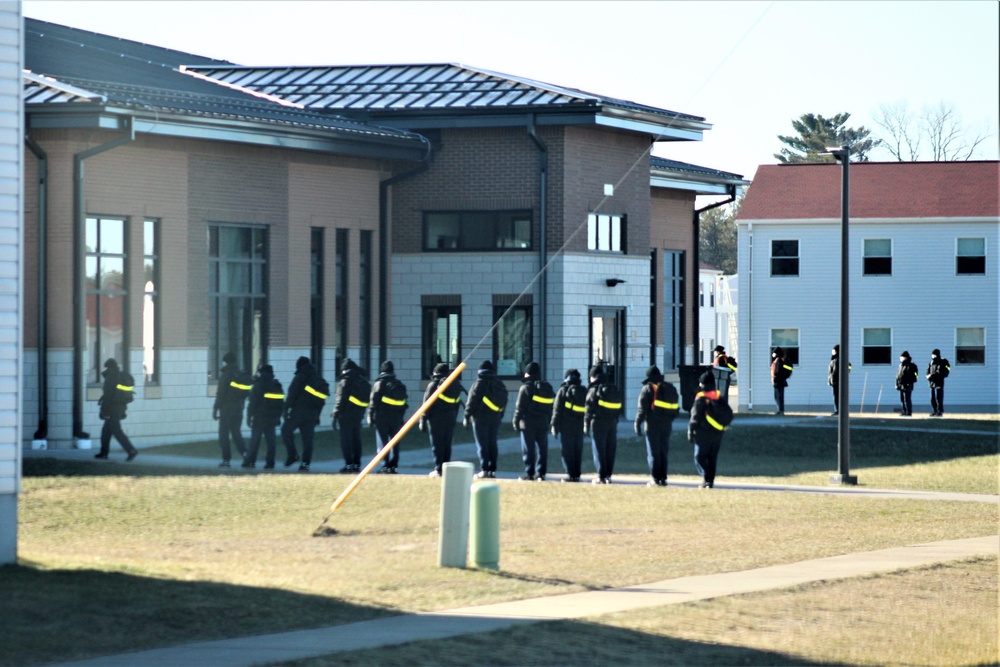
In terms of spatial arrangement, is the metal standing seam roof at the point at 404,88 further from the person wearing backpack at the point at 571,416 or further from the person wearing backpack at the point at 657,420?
the person wearing backpack at the point at 657,420

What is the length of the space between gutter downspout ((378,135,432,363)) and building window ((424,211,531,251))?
87cm

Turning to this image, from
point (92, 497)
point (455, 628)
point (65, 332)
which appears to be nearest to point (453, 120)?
point (65, 332)

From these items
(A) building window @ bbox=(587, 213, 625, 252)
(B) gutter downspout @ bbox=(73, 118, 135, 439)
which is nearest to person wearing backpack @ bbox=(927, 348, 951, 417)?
(A) building window @ bbox=(587, 213, 625, 252)

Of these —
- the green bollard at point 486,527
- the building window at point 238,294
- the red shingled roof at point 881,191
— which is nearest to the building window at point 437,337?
the building window at point 238,294

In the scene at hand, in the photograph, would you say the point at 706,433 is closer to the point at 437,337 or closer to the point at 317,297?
the point at 317,297

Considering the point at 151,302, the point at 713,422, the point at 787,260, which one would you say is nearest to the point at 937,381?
the point at 787,260

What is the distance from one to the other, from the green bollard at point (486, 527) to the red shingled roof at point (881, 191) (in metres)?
37.7

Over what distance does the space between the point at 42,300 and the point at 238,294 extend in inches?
181

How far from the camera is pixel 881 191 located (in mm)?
51750

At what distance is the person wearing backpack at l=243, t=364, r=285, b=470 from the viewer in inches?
970

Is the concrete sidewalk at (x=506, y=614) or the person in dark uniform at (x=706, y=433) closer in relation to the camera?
the concrete sidewalk at (x=506, y=614)

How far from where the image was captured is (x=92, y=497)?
20.1 metres

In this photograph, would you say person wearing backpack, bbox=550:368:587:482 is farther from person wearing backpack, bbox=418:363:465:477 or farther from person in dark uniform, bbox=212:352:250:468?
person in dark uniform, bbox=212:352:250:468

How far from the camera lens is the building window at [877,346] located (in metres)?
50.9
